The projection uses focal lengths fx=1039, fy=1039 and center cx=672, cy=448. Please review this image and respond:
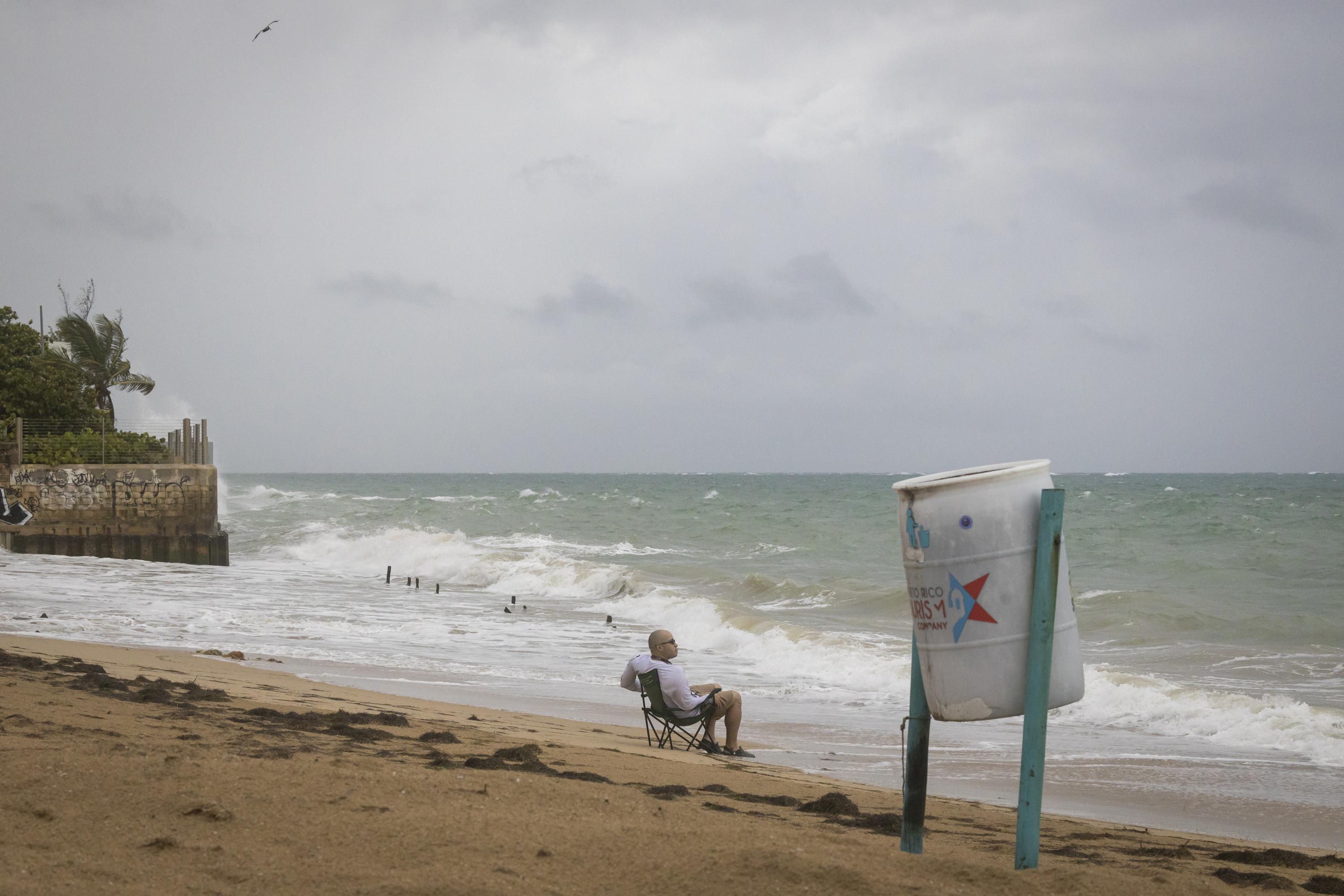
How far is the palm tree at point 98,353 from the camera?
35.1 m

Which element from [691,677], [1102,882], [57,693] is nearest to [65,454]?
[691,677]

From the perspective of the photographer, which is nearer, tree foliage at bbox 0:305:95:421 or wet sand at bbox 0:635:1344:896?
wet sand at bbox 0:635:1344:896

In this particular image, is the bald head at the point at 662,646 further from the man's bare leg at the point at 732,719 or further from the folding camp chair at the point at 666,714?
the man's bare leg at the point at 732,719

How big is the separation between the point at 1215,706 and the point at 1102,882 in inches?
298

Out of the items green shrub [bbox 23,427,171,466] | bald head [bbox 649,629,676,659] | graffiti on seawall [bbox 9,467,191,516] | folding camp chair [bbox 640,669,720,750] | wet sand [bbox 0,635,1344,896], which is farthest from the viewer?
green shrub [bbox 23,427,171,466]

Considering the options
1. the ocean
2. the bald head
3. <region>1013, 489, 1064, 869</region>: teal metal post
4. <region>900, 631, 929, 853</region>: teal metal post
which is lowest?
the ocean

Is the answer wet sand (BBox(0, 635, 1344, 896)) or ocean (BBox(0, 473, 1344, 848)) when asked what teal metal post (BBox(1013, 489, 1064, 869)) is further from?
ocean (BBox(0, 473, 1344, 848))

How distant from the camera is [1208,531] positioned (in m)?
36.7

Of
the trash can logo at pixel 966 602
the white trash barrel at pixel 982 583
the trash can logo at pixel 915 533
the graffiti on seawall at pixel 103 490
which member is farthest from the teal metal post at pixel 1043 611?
the graffiti on seawall at pixel 103 490

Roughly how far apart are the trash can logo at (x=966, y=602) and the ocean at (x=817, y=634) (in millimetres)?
4069

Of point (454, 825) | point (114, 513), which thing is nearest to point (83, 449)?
point (114, 513)

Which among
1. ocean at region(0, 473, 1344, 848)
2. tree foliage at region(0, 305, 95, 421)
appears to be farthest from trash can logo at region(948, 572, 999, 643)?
tree foliage at region(0, 305, 95, 421)

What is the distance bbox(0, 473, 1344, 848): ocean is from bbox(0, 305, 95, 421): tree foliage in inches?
268

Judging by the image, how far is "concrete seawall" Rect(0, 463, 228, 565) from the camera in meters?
24.8
